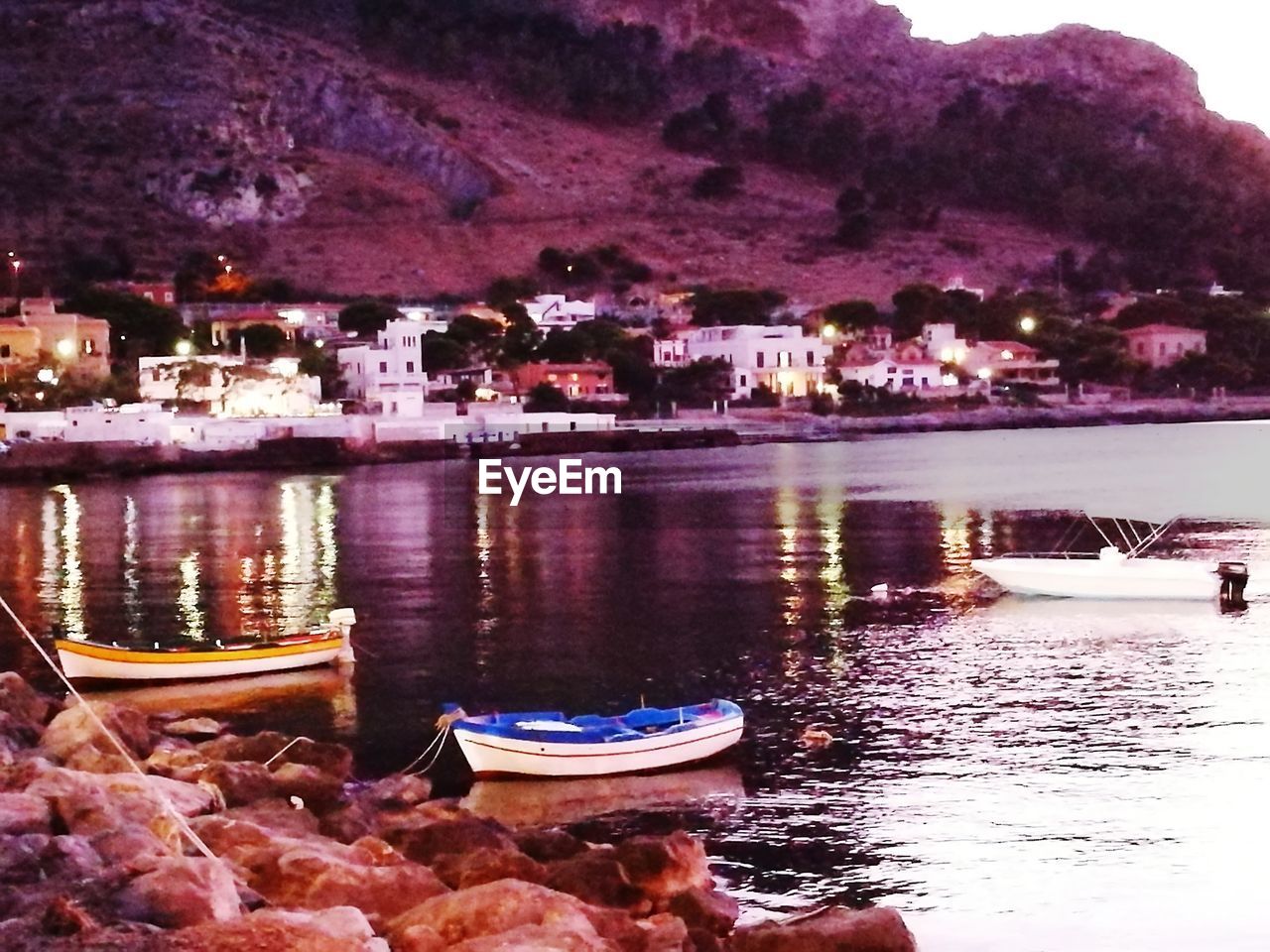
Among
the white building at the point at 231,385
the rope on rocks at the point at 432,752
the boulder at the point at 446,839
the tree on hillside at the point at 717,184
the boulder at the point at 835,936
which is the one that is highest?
the tree on hillside at the point at 717,184

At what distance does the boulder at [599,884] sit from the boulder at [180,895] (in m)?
3.09

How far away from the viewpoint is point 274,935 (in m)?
11.7

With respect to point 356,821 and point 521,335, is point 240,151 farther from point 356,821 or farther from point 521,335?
point 356,821

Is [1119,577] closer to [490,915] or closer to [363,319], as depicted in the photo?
[490,915]

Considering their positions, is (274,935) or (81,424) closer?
(274,935)

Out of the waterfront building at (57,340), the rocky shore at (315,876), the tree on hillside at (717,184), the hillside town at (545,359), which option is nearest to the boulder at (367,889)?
the rocky shore at (315,876)

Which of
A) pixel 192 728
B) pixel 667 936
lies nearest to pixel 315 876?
pixel 667 936

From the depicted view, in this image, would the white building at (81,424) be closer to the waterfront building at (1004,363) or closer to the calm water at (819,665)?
the calm water at (819,665)

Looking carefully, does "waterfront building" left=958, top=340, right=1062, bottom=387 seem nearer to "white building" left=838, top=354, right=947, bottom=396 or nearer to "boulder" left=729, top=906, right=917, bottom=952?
"white building" left=838, top=354, right=947, bottom=396

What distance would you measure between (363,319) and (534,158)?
5224cm

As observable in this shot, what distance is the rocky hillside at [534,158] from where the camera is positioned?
5197 inches

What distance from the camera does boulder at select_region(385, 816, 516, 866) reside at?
15.9 m

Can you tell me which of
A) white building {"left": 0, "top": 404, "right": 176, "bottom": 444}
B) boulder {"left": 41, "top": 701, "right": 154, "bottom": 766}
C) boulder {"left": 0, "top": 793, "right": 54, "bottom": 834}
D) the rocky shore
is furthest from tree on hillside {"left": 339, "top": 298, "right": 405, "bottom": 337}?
boulder {"left": 0, "top": 793, "right": 54, "bottom": 834}

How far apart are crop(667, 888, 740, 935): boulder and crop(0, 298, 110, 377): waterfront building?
3306 inches
